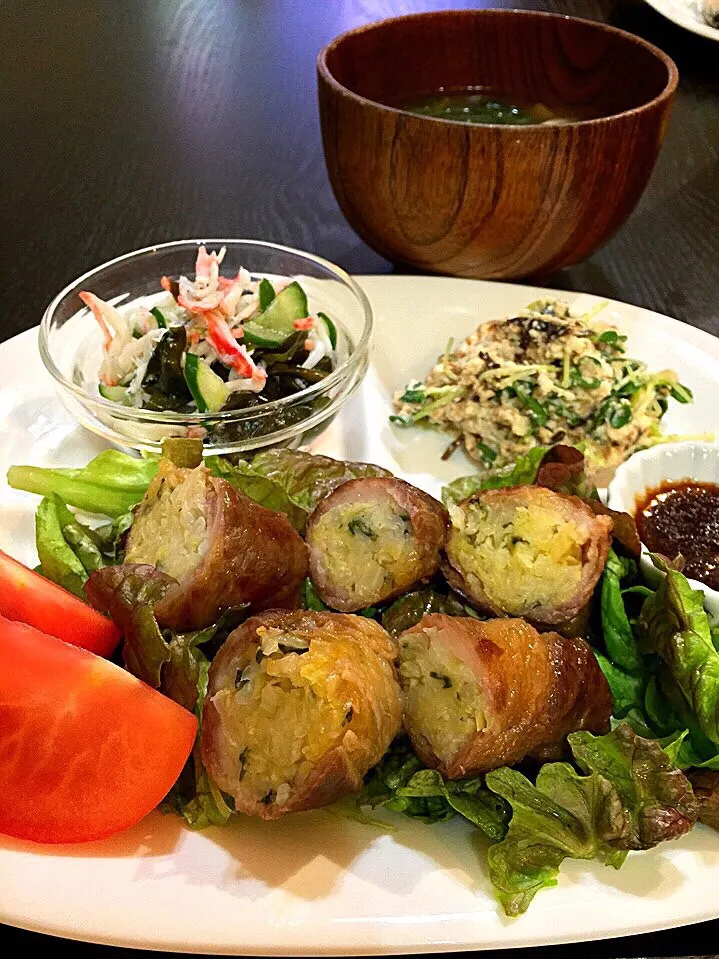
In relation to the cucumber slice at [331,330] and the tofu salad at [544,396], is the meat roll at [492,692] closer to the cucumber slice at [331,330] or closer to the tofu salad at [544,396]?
the tofu salad at [544,396]

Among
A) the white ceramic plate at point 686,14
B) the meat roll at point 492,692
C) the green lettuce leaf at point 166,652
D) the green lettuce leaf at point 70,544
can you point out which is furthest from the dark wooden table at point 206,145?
the meat roll at point 492,692

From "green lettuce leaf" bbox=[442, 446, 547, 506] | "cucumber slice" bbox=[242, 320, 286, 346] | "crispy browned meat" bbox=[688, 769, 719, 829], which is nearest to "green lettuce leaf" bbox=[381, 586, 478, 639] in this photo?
"green lettuce leaf" bbox=[442, 446, 547, 506]

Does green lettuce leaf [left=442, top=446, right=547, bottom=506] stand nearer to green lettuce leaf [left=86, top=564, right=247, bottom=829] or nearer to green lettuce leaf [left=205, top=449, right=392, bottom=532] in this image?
green lettuce leaf [left=205, top=449, right=392, bottom=532]

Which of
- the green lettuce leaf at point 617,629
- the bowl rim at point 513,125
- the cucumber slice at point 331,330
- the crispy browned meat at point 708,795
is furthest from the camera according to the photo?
the cucumber slice at point 331,330

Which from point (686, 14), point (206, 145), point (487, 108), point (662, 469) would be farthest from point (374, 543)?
point (686, 14)

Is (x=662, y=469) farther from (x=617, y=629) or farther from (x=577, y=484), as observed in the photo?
(x=617, y=629)

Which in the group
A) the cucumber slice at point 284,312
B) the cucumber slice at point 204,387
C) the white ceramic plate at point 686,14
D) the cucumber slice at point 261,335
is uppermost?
the white ceramic plate at point 686,14

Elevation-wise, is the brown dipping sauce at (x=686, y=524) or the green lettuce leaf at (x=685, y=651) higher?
the green lettuce leaf at (x=685, y=651)
